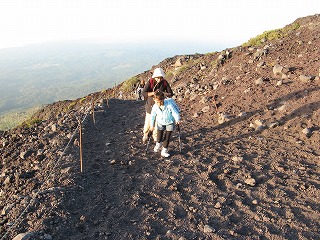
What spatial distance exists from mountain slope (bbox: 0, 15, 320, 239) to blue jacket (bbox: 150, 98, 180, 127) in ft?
4.76

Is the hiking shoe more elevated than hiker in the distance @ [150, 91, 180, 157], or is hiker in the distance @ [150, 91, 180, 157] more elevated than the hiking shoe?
hiker in the distance @ [150, 91, 180, 157]

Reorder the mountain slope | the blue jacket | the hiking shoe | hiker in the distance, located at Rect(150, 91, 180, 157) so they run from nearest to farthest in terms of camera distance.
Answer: the mountain slope
hiker in the distance, located at Rect(150, 91, 180, 157)
the blue jacket
the hiking shoe

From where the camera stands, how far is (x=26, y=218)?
22.4 feet

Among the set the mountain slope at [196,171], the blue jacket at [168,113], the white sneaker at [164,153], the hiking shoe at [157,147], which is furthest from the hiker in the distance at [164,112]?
the mountain slope at [196,171]

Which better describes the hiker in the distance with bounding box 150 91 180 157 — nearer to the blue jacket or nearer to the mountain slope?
the blue jacket

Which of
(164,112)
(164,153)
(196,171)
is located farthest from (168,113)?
(196,171)

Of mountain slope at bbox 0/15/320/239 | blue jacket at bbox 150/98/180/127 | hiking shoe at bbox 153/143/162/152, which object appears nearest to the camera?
mountain slope at bbox 0/15/320/239

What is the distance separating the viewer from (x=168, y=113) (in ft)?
30.1

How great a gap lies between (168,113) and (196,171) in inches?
81.9

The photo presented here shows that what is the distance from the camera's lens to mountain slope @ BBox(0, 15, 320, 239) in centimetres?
643

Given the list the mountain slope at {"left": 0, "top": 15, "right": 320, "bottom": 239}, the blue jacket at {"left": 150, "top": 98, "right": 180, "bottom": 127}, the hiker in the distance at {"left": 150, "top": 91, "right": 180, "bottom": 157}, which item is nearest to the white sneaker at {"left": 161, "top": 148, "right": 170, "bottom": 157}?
the mountain slope at {"left": 0, "top": 15, "right": 320, "bottom": 239}

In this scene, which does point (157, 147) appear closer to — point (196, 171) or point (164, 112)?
point (164, 112)

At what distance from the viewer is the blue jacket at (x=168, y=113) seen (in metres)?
9.11

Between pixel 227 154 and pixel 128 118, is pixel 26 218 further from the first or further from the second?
pixel 128 118
